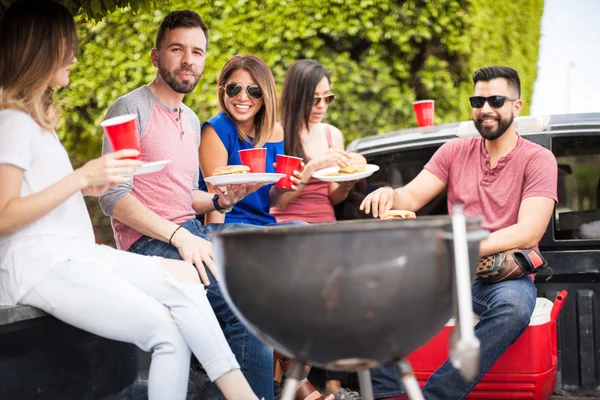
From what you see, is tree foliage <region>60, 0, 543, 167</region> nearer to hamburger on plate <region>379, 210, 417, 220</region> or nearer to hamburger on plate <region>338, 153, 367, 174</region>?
hamburger on plate <region>338, 153, 367, 174</region>

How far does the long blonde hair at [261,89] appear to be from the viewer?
156 inches

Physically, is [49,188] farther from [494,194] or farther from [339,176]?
[494,194]

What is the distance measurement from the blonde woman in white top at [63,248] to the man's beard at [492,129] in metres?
1.94

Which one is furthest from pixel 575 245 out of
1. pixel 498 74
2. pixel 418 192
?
pixel 498 74

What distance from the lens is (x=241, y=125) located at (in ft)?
13.2

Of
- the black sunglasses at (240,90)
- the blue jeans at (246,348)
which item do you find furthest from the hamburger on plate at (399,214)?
the black sunglasses at (240,90)

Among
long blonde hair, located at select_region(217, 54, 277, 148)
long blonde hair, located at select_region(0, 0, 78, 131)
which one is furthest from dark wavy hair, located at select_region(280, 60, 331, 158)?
long blonde hair, located at select_region(0, 0, 78, 131)

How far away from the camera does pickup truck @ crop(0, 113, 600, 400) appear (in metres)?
2.49

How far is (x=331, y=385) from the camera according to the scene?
13.5 feet

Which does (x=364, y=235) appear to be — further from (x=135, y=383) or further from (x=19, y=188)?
(x=135, y=383)

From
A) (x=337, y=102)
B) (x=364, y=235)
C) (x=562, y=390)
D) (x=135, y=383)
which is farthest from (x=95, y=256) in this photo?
(x=337, y=102)

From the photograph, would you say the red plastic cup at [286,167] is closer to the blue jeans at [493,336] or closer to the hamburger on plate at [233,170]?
the hamburger on plate at [233,170]

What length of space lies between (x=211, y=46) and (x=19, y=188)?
17.1 ft

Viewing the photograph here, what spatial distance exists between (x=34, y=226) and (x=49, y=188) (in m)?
0.18
